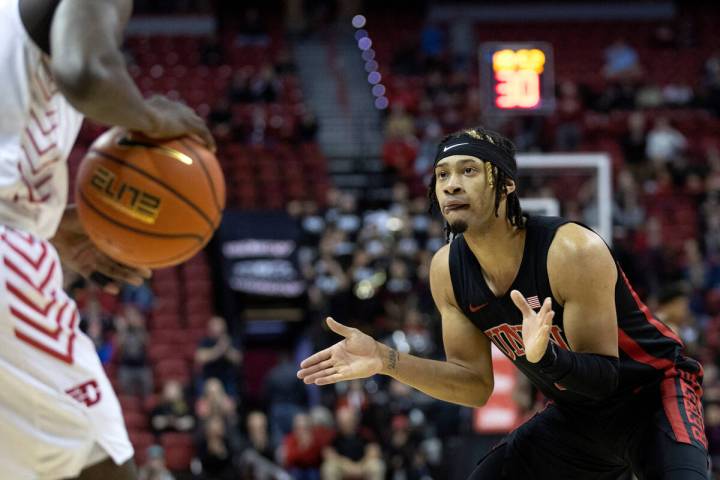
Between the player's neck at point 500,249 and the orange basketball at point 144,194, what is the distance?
1.11m

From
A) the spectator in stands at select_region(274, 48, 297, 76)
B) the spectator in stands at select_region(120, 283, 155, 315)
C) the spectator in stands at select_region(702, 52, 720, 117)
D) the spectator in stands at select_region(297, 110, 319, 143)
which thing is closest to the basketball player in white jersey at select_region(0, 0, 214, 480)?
the spectator in stands at select_region(120, 283, 155, 315)

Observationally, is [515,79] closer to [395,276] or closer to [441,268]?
[395,276]

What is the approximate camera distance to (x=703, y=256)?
13.4 m

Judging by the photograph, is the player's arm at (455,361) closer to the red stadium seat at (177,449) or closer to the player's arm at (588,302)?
the player's arm at (588,302)

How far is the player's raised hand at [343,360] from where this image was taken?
339cm

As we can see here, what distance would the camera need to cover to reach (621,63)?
1872 cm

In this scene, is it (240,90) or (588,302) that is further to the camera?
(240,90)

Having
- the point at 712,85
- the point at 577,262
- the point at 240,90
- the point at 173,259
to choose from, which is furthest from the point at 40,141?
the point at 712,85

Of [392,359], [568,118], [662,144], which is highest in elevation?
[392,359]

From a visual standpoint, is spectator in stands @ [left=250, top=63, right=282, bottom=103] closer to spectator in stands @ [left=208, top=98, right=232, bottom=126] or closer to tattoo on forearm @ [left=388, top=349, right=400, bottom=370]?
spectator in stands @ [left=208, top=98, right=232, bottom=126]

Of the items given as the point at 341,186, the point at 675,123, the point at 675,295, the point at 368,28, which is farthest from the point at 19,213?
the point at 368,28

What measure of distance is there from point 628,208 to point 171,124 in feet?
37.0

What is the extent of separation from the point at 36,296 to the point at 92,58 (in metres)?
0.59

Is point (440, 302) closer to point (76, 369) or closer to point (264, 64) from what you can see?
point (76, 369)
